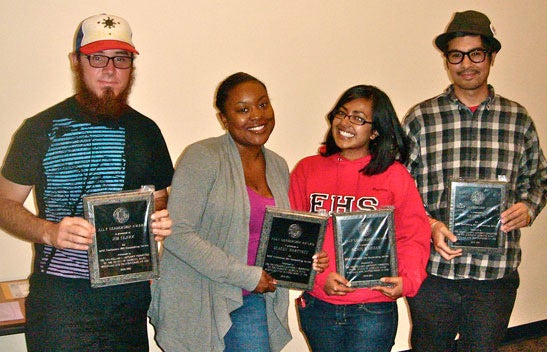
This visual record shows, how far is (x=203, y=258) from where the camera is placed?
231 centimetres

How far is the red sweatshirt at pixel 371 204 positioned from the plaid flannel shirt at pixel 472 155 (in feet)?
0.94

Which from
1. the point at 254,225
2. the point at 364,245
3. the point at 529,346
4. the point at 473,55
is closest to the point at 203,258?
the point at 254,225

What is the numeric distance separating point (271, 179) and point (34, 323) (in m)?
1.12

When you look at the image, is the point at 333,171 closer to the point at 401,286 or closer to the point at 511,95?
the point at 401,286

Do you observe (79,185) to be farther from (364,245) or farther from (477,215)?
(477,215)

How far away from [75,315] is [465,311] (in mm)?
1835

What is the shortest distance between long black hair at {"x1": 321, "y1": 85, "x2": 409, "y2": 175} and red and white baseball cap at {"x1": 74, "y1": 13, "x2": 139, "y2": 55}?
3.26 ft

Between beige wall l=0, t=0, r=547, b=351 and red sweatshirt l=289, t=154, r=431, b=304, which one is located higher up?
beige wall l=0, t=0, r=547, b=351

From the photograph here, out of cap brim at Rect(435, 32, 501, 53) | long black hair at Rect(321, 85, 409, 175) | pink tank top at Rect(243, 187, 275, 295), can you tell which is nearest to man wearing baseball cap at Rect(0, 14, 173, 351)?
pink tank top at Rect(243, 187, 275, 295)

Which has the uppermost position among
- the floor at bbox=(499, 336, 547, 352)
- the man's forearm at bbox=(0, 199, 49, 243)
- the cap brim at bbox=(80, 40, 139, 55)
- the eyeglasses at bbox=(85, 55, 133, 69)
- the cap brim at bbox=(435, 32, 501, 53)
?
the cap brim at bbox=(435, 32, 501, 53)

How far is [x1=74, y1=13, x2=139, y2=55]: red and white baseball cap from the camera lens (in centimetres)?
221

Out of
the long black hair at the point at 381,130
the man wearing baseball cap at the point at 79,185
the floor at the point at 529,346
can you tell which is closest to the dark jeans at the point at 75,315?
the man wearing baseball cap at the point at 79,185

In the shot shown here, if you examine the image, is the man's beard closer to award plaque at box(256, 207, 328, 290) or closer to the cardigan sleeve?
the cardigan sleeve

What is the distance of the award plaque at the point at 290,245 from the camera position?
238 cm
